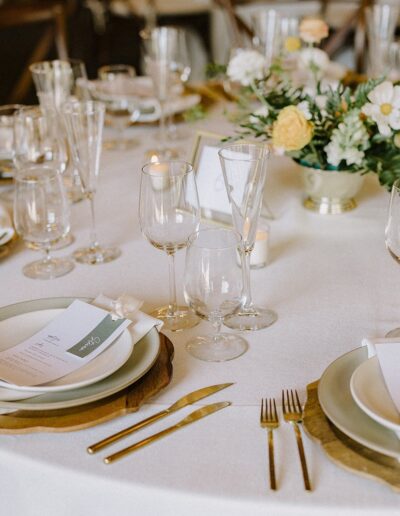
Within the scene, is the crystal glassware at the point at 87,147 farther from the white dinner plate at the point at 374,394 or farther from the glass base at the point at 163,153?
the white dinner plate at the point at 374,394

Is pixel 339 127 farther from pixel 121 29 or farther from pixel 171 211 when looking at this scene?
pixel 121 29

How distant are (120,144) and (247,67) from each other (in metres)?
0.50

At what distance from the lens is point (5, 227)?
1.53 m

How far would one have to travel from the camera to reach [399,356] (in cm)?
100

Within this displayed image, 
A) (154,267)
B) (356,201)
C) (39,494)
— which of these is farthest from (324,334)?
(356,201)

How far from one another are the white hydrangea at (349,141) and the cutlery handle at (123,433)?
70 cm

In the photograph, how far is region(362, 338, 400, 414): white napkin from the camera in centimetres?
94

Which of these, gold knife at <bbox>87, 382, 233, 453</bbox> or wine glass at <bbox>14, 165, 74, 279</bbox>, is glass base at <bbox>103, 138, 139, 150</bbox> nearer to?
wine glass at <bbox>14, 165, 74, 279</bbox>

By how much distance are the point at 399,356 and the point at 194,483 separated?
1.13 feet

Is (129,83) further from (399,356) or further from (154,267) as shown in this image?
(399,356)

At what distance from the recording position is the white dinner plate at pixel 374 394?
0.86 m

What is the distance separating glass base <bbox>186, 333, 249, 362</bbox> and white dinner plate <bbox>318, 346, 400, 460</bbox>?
0.55 feet

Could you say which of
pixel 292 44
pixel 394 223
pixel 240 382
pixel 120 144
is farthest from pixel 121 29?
pixel 240 382

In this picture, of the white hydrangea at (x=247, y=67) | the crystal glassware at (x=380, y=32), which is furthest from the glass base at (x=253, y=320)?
the crystal glassware at (x=380, y=32)
